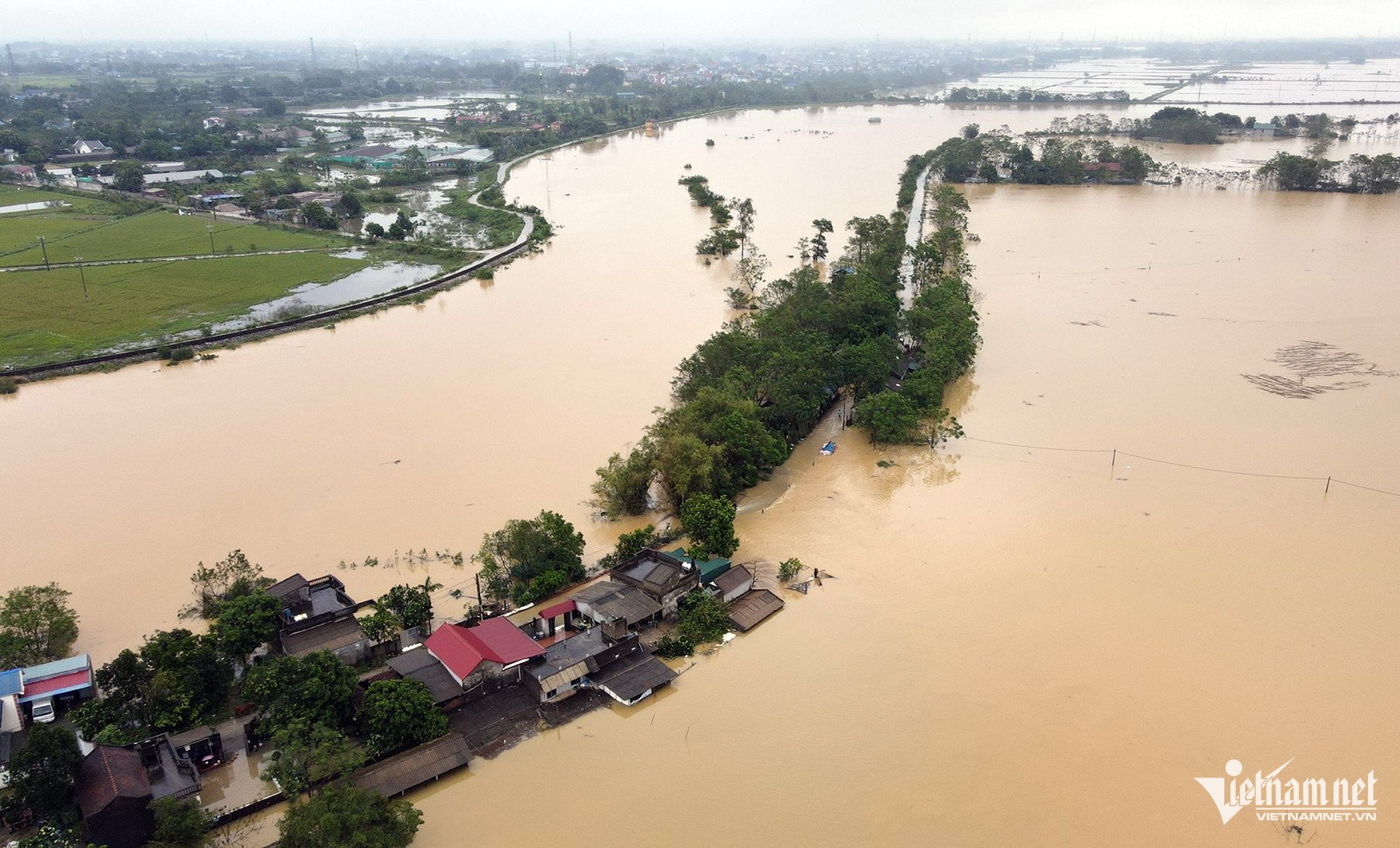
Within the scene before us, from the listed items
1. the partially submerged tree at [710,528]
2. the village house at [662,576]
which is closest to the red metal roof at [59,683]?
the village house at [662,576]

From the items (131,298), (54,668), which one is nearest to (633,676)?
(54,668)

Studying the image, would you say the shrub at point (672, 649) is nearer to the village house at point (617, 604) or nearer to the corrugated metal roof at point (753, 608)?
the village house at point (617, 604)

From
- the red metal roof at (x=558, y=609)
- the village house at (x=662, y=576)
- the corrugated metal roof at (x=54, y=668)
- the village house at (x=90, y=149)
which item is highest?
the village house at (x=90, y=149)

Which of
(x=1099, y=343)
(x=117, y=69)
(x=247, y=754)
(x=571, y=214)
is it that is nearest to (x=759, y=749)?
(x=247, y=754)

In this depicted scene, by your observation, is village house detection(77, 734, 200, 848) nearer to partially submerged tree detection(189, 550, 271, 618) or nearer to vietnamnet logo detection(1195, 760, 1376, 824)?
partially submerged tree detection(189, 550, 271, 618)

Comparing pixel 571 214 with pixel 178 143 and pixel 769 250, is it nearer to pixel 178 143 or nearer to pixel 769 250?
pixel 769 250

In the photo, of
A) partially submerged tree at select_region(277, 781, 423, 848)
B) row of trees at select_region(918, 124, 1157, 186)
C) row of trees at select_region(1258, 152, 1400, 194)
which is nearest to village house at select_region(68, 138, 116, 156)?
row of trees at select_region(918, 124, 1157, 186)

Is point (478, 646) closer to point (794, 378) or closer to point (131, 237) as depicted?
point (794, 378)
